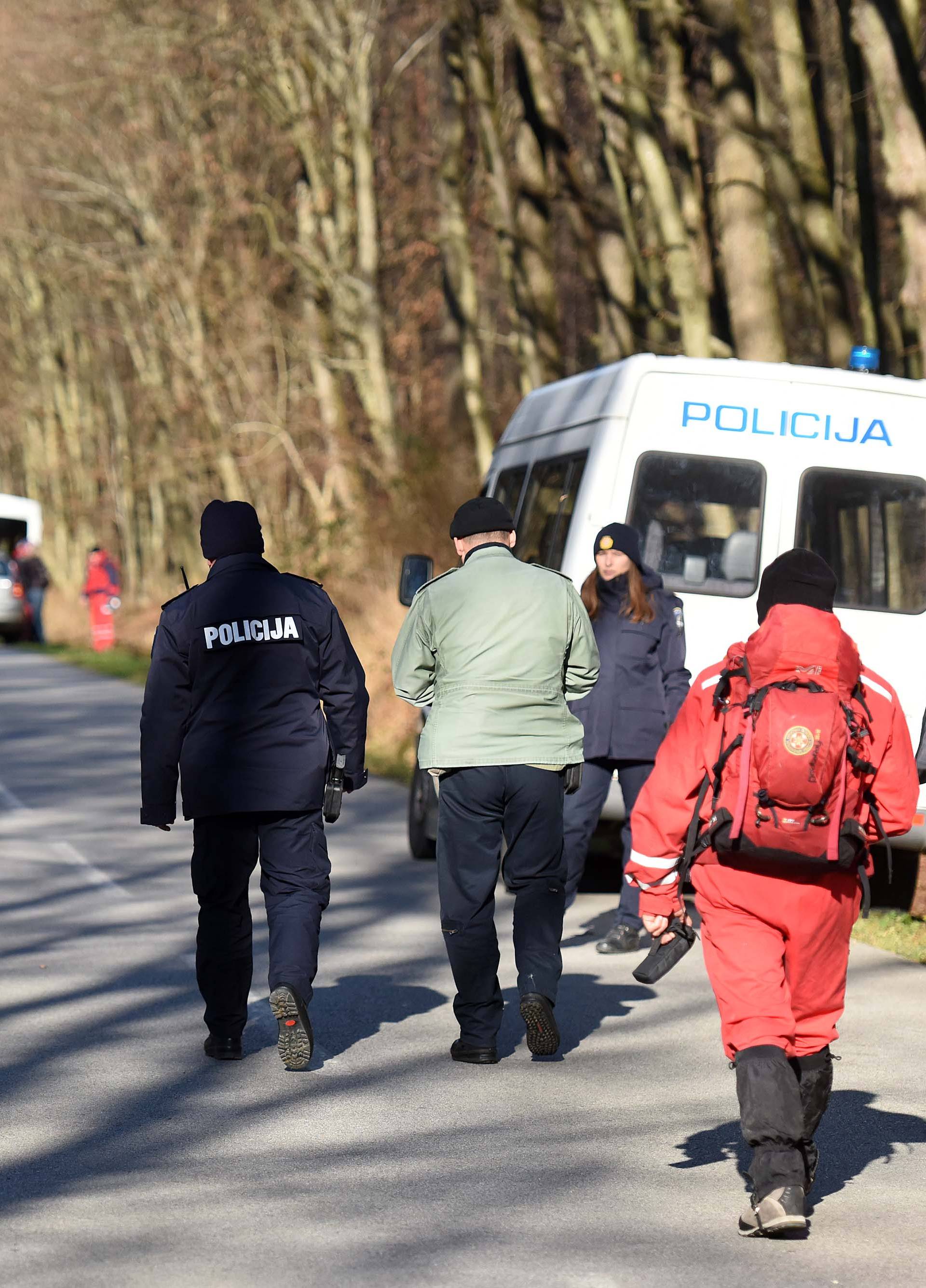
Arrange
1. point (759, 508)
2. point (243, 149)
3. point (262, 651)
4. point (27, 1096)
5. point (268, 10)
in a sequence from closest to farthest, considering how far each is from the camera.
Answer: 1. point (27, 1096)
2. point (262, 651)
3. point (759, 508)
4. point (268, 10)
5. point (243, 149)

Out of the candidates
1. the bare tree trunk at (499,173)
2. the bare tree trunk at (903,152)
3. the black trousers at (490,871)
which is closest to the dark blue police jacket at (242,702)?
the black trousers at (490,871)

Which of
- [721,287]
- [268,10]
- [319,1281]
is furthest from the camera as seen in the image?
[268,10]

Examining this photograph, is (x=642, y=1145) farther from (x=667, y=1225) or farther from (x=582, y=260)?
(x=582, y=260)

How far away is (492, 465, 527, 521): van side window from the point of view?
37.8 feet

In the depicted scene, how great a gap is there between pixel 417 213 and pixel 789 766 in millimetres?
26209

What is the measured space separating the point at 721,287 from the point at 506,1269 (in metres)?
17.0

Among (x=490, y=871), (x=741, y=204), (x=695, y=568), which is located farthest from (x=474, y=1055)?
(x=741, y=204)

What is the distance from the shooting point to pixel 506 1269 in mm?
4621

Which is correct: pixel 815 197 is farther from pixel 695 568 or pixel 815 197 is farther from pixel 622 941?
pixel 622 941

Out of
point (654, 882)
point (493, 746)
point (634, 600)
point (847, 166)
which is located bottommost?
point (654, 882)

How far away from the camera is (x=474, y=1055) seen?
6.88m

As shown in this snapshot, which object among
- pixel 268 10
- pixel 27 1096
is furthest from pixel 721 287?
pixel 27 1096

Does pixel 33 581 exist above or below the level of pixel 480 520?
below

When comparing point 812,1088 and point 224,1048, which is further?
point 224,1048
